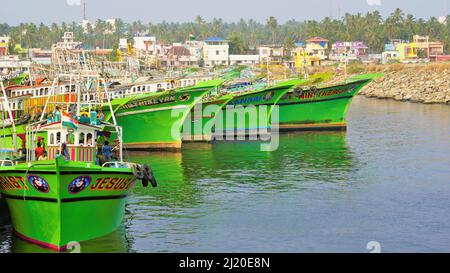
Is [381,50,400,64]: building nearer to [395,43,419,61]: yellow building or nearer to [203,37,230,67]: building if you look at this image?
[395,43,419,61]: yellow building

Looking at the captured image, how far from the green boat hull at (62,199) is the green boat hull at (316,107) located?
3675 centimetres

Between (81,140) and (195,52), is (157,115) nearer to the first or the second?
(81,140)

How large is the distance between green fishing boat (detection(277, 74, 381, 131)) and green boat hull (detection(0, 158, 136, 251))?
36587 mm

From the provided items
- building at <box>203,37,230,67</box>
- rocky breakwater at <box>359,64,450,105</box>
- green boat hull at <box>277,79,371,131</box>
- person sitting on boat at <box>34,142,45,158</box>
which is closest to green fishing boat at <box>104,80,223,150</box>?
green boat hull at <box>277,79,371,131</box>

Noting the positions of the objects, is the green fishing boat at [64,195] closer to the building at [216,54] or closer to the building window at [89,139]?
the building window at [89,139]

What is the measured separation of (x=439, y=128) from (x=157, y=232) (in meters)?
40.6

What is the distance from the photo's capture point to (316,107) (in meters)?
64.9

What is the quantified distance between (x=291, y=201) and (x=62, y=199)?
11855mm

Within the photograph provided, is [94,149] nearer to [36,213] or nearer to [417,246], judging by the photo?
[36,213]

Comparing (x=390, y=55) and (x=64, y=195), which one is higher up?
(x=390, y=55)

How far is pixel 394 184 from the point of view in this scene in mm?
39594

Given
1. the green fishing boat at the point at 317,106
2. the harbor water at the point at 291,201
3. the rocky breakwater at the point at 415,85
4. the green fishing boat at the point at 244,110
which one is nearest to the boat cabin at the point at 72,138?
the harbor water at the point at 291,201

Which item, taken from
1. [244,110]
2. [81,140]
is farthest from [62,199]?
[244,110]
